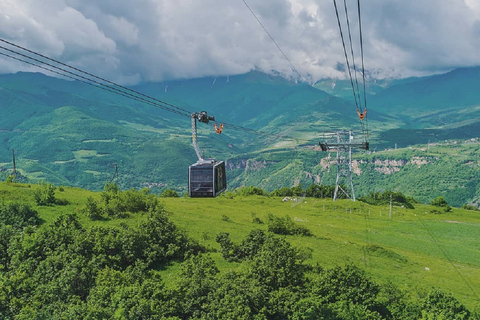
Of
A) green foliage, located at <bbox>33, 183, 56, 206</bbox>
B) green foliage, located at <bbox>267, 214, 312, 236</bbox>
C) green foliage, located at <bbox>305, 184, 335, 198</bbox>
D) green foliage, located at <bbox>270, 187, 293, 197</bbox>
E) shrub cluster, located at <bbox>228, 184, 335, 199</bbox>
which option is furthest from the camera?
green foliage, located at <bbox>305, 184, 335, 198</bbox>

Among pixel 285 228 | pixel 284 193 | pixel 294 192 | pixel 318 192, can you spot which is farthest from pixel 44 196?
pixel 318 192

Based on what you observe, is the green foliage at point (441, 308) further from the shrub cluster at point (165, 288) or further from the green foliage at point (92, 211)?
the green foliage at point (92, 211)

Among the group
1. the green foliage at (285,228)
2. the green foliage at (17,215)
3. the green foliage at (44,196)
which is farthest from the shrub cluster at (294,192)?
the green foliage at (17,215)

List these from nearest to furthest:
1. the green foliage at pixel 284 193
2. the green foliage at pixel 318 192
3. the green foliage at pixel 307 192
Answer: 1. the green foliage at pixel 307 192
2. the green foliage at pixel 284 193
3. the green foliage at pixel 318 192

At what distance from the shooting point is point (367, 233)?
8400 centimetres

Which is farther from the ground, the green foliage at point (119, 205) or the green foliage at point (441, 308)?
the green foliage at point (119, 205)

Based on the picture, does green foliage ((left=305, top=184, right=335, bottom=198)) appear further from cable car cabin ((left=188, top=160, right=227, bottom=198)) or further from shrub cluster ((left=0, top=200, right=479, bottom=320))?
cable car cabin ((left=188, top=160, right=227, bottom=198))

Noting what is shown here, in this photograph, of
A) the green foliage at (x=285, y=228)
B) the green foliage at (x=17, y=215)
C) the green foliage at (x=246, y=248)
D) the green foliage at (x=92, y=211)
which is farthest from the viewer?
the green foliage at (x=285, y=228)

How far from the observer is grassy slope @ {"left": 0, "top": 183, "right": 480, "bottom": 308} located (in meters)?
55.0

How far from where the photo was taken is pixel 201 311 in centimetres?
3275

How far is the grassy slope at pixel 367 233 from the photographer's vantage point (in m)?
55.0

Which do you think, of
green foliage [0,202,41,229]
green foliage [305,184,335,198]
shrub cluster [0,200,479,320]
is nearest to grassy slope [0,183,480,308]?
green foliage [0,202,41,229]

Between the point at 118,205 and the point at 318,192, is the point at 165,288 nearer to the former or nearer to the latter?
the point at 118,205

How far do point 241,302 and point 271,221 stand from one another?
39674 millimetres
